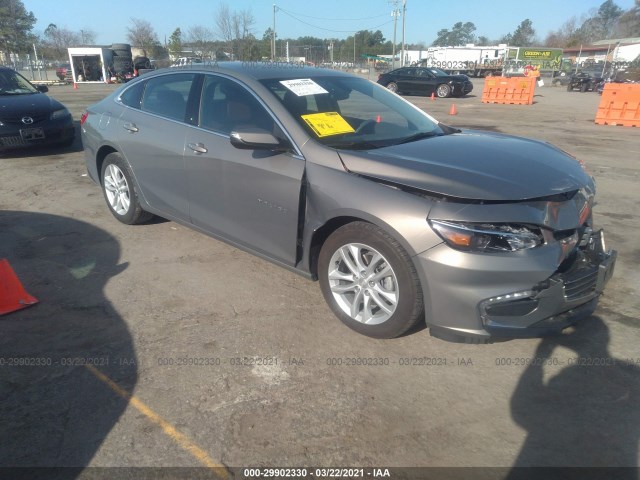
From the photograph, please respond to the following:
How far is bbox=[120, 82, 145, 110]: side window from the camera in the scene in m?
4.75

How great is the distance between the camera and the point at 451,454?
230cm

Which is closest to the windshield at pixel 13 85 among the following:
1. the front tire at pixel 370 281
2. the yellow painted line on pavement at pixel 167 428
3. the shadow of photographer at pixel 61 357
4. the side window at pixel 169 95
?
the shadow of photographer at pixel 61 357

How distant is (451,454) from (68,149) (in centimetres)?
963

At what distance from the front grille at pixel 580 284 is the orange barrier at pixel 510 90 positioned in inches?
827

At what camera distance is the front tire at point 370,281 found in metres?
2.86

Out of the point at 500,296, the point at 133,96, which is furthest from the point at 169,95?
the point at 500,296

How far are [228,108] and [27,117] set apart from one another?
241 inches

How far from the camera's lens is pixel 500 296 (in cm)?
264

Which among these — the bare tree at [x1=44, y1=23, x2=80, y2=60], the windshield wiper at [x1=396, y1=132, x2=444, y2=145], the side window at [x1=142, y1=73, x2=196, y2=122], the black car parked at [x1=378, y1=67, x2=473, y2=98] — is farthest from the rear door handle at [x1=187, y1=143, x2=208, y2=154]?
the bare tree at [x1=44, y1=23, x2=80, y2=60]

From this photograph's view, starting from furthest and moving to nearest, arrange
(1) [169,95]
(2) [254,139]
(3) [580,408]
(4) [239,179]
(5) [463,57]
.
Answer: (5) [463,57], (1) [169,95], (4) [239,179], (2) [254,139], (3) [580,408]

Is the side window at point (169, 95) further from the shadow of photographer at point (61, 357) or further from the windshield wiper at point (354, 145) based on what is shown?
the windshield wiper at point (354, 145)

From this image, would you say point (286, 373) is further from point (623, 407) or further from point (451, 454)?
point (623, 407)

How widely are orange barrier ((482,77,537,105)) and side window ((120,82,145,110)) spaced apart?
20502 mm

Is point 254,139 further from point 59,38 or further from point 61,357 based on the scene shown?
point 59,38
